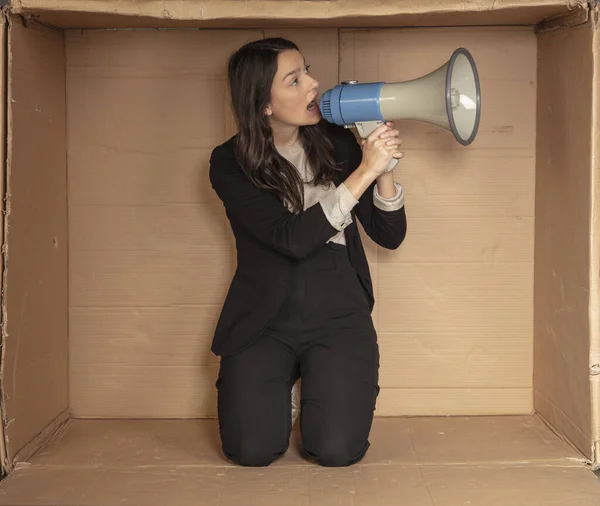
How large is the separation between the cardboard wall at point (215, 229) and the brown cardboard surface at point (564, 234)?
8 centimetres

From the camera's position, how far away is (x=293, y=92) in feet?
7.38

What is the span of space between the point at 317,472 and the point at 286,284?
0.48 meters

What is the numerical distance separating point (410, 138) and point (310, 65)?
1.18 ft

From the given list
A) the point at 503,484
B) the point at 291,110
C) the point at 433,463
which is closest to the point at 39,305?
the point at 291,110

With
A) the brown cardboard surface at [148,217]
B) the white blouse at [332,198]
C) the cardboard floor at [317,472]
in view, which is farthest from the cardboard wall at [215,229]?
the white blouse at [332,198]

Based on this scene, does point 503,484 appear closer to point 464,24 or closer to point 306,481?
point 306,481

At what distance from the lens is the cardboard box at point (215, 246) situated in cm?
236

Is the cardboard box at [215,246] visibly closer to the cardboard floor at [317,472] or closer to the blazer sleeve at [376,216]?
the cardboard floor at [317,472]

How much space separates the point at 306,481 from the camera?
83.4 inches

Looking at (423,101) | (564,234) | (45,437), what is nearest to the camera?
(423,101)

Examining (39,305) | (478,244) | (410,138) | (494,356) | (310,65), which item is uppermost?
(310,65)

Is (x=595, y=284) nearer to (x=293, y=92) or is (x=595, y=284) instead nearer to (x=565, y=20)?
(x=565, y=20)

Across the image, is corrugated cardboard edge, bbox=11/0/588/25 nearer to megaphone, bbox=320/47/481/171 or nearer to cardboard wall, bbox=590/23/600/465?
megaphone, bbox=320/47/481/171

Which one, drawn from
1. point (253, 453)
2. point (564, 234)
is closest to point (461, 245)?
point (564, 234)
